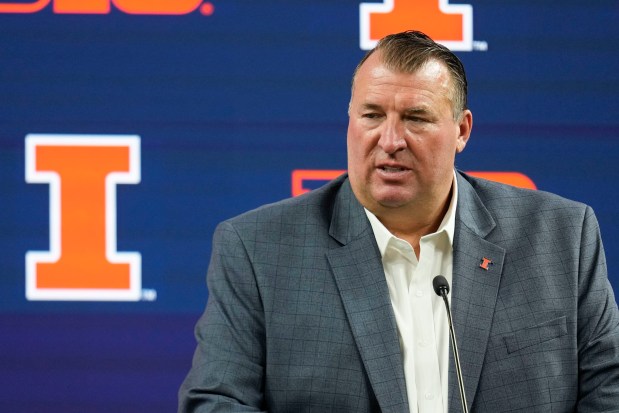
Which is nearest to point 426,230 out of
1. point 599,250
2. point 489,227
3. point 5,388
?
point 489,227

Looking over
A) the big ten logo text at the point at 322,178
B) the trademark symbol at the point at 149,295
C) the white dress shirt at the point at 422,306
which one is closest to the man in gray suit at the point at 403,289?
the white dress shirt at the point at 422,306

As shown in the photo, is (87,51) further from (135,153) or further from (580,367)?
(580,367)

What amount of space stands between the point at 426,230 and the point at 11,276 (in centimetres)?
143

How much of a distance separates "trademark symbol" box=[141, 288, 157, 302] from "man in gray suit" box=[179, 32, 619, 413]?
2.90 ft

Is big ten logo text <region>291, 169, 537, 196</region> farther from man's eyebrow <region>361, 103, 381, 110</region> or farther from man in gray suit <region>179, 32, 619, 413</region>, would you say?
man's eyebrow <region>361, 103, 381, 110</region>

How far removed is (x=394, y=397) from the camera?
2.12 m

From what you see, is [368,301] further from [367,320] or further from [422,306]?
[422,306]

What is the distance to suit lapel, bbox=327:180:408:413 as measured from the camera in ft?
7.01

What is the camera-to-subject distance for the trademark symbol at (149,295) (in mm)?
3158

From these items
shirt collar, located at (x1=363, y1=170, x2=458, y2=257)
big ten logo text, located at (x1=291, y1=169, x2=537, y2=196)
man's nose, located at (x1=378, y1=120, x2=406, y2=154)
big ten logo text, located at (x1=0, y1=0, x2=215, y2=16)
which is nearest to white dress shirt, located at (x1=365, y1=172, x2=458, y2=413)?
shirt collar, located at (x1=363, y1=170, x2=458, y2=257)

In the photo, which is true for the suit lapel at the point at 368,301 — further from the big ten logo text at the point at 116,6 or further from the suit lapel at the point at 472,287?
the big ten logo text at the point at 116,6

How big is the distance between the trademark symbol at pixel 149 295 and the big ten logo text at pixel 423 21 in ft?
3.50

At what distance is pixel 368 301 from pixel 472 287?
26 centimetres

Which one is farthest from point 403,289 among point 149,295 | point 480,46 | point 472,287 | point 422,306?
point 480,46
